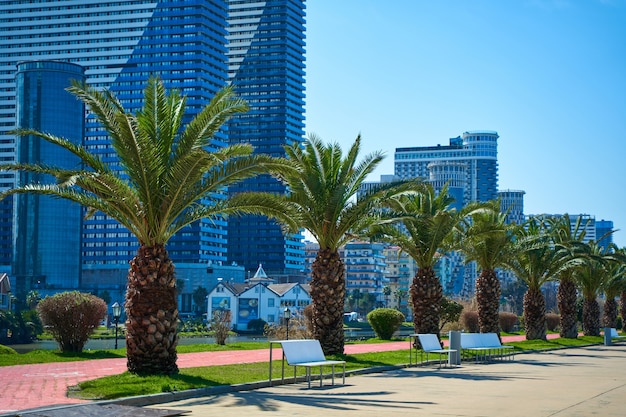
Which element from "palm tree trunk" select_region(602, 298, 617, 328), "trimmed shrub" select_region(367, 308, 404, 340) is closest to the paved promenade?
"trimmed shrub" select_region(367, 308, 404, 340)

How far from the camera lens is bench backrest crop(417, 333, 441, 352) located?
2522cm

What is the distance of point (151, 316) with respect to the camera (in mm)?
18594

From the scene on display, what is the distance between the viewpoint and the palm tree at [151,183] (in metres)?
18.3

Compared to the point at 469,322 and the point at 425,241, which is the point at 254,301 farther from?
the point at 425,241

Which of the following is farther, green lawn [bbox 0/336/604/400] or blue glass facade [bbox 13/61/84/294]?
blue glass facade [bbox 13/61/84/294]

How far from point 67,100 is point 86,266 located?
4085 cm

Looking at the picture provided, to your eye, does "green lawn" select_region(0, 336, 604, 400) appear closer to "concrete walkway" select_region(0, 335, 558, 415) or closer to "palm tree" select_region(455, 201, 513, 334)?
"concrete walkway" select_region(0, 335, 558, 415)

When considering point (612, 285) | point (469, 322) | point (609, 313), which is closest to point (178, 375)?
point (469, 322)

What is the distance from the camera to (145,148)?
60.1 ft

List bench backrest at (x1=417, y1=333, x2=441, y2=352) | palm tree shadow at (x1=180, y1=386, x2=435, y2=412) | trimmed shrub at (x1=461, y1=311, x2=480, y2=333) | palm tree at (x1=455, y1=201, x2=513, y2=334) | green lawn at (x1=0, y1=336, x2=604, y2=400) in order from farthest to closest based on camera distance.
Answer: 1. trimmed shrub at (x1=461, y1=311, x2=480, y2=333)
2. palm tree at (x1=455, y1=201, x2=513, y2=334)
3. bench backrest at (x1=417, y1=333, x2=441, y2=352)
4. green lawn at (x1=0, y1=336, x2=604, y2=400)
5. palm tree shadow at (x1=180, y1=386, x2=435, y2=412)

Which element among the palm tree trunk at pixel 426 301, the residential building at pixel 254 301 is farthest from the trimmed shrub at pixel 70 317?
the residential building at pixel 254 301

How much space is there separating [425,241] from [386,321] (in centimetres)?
1058

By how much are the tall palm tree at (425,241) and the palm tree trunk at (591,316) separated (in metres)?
24.3

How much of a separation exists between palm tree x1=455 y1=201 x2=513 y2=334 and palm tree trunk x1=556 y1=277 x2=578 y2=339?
435 inches
